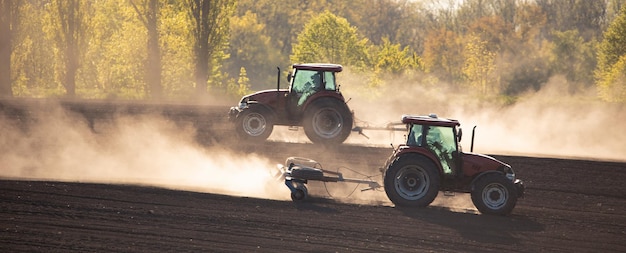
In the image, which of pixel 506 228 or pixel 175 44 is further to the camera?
pixel 175 44

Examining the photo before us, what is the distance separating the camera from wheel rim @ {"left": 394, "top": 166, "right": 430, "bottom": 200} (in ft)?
52.5

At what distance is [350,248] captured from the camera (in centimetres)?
1283

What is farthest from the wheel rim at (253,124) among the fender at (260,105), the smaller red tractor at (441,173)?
the smaller red tractor at (441,173)

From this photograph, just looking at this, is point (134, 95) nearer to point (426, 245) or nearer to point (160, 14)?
point (160, 14)

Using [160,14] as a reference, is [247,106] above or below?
below

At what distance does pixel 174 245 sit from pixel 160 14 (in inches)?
1664

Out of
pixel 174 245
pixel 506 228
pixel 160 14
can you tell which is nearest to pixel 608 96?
pixel 160 14

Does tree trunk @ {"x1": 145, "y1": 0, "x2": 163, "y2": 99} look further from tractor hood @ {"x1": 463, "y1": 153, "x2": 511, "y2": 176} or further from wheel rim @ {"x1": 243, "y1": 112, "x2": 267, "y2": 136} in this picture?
tractor hood @ {"x1": 463, "y1": 153, "x2": 511, "y2": 176}

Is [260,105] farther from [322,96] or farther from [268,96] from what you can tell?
[322,96]

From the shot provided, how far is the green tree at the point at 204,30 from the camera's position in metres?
48.2

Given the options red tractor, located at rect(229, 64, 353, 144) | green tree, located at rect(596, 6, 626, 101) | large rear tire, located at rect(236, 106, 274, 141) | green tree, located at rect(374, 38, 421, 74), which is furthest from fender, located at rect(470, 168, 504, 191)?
green tree, located at rect(374, 38, 421, 74)

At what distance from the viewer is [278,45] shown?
102438mm

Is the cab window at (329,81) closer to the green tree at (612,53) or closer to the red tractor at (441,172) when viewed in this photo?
the red tractor at (441,172)

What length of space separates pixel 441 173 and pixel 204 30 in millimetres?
33952
